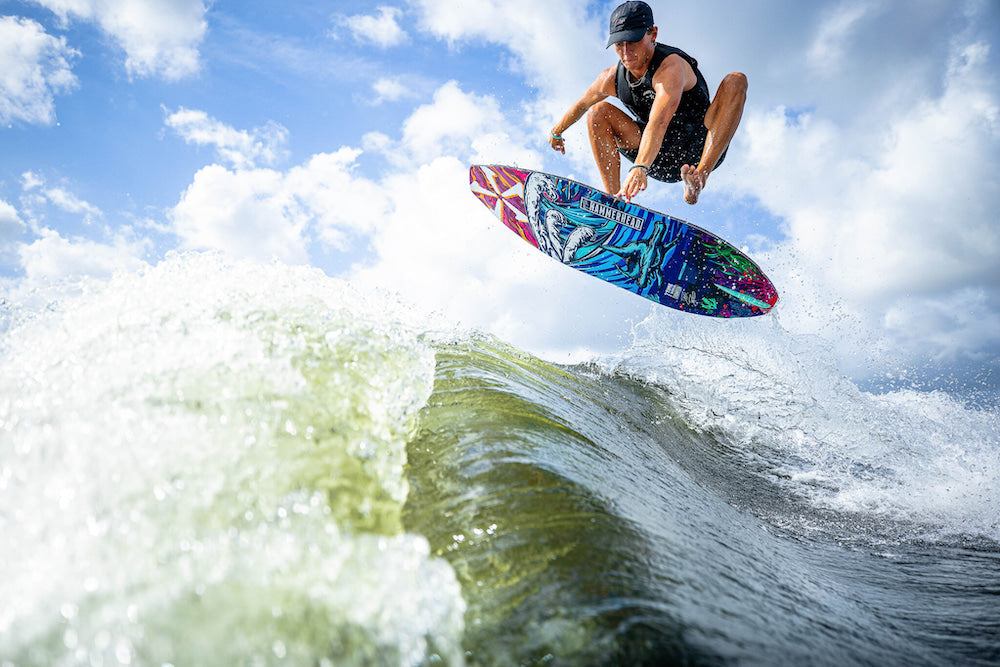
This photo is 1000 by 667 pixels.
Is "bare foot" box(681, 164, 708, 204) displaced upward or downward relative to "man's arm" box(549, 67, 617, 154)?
downward

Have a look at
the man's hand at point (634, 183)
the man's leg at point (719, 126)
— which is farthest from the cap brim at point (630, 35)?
the man's hand at point (634, 183)

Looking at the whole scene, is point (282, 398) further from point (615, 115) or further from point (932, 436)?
point (932, 436)

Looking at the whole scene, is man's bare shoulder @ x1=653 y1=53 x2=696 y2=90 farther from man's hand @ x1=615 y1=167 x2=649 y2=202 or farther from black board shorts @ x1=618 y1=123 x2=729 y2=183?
man's hand @ x1=615 y1=167 x2=649 y2=202

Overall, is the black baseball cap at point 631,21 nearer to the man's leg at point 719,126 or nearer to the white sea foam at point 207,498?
the man's leg at point 719,126

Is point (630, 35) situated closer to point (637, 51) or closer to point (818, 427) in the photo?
point (637, 51)

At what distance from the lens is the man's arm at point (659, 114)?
532 cm

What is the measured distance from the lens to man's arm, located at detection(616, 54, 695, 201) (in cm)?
532

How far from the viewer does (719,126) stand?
5.94 metres

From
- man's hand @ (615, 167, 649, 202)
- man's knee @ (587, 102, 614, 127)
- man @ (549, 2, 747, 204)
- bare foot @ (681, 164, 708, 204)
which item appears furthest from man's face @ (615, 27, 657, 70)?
man's hand @ (615, 167, 649, 202)

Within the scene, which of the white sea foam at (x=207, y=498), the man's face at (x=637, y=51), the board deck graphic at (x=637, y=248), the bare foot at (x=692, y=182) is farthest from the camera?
the board deck graphic at (x=637, y=248)

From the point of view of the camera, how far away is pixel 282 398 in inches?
77.8

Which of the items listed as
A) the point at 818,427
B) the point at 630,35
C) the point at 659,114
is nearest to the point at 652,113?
the point at 659,114

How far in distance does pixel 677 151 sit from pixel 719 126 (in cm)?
67

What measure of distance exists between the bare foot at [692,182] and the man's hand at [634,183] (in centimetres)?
71
